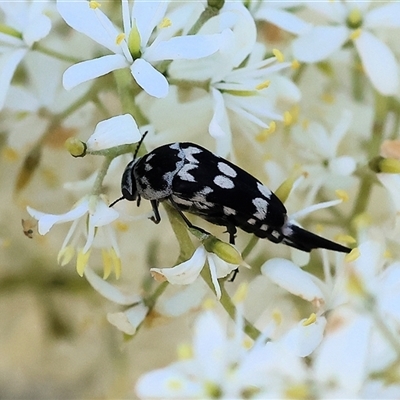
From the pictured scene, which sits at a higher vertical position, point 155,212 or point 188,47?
point 188,47

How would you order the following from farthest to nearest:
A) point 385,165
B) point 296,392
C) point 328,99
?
1. point 328,99
2. point 385,165
3. point 296,392

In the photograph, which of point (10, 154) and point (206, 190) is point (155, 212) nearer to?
point (206, 190)

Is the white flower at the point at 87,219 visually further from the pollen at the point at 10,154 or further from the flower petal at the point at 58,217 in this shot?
the pollen at the point at 10,154

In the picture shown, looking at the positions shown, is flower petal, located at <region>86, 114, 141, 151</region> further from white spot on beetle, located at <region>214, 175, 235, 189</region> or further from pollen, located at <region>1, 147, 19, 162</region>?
pollen, located at <region>1, 147, 19, 162</region>

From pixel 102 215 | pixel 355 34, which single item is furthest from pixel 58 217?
pixel 355 34

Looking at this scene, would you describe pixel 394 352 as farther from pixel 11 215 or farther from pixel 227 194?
pixel 11 215

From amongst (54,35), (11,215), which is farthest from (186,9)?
(11,215)
